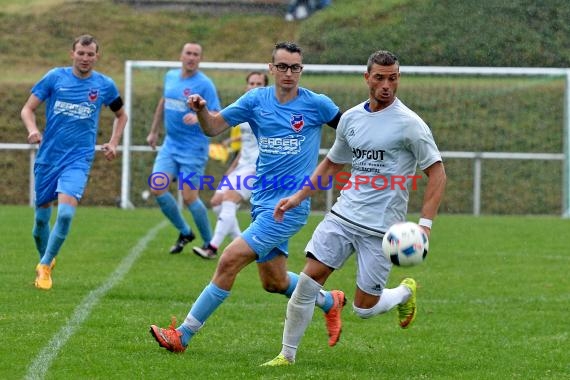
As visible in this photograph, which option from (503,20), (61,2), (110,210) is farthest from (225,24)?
(110,210)

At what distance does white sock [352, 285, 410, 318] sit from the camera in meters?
7.46

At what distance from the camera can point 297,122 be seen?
7.80 metres

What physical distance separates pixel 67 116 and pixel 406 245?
478 cm

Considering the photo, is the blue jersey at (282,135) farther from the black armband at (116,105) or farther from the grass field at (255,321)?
the black armband at (116,105)

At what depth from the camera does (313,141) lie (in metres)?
7.92

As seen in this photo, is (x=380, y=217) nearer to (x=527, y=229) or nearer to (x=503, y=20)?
(x=527, y=229)

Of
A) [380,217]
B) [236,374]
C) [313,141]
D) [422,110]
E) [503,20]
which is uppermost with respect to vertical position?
[503,20]

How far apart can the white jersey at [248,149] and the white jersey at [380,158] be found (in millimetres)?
6047

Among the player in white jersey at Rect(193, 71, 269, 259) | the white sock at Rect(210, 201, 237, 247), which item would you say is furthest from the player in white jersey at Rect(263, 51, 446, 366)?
the white sock at Rect(210, 201, 237, 247)

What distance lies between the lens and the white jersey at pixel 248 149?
1337cm

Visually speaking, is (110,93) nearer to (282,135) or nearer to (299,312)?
(282,135)

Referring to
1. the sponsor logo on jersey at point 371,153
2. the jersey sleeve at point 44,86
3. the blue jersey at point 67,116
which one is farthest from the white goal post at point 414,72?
the sponsor logo on jersey at point 371,153

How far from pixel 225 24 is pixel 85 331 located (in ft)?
81.9

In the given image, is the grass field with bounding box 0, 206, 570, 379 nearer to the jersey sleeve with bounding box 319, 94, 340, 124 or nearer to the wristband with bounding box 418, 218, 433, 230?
the wristband with bounding box 418, 218, 433, 230
